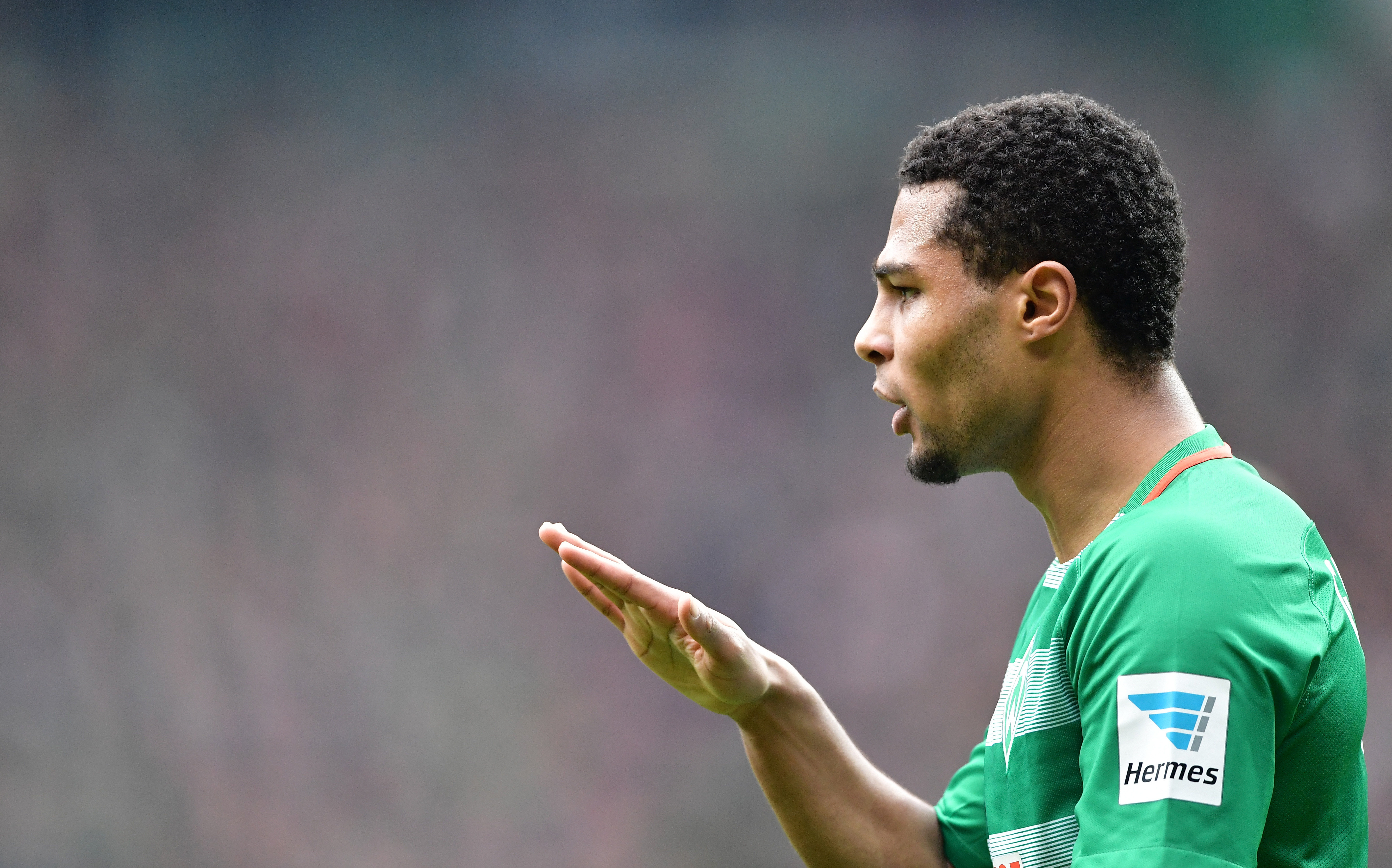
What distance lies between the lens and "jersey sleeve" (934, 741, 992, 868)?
66.4 inches

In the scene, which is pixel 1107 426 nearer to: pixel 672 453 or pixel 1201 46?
pixel 672 453

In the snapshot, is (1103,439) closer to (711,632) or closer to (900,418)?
(900,418)

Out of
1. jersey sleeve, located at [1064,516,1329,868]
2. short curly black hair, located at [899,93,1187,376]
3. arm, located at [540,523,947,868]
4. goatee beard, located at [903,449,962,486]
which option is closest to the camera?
jersey sleeve, located at [1064,516,1329,868]

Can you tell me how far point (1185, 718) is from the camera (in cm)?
103

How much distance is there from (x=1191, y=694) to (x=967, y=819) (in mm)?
752

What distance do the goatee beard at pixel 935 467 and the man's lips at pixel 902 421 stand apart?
3 centimetres

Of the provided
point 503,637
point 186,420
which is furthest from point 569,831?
point 186,420

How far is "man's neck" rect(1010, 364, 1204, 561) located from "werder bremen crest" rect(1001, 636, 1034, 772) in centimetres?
14

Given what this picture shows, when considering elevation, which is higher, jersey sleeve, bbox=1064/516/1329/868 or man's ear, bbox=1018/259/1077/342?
man's ear, bbox=1018/259/1077/342

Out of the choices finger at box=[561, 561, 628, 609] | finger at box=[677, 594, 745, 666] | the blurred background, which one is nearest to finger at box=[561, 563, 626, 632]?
finger at box=[561, 561, 628, 609]

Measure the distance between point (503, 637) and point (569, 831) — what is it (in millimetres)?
829

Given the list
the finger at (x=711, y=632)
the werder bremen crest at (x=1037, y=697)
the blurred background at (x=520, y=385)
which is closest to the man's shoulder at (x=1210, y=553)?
the werder bremen crest at (x=1037, y=697)

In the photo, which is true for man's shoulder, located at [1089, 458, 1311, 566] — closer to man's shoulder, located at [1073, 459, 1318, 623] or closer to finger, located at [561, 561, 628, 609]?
man's shoulder, located at [1073, 459, 1318, 623]

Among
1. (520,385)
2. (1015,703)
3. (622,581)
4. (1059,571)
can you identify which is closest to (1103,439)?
(1059,571)
